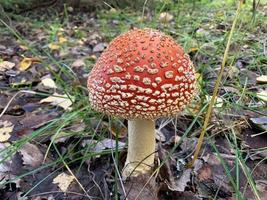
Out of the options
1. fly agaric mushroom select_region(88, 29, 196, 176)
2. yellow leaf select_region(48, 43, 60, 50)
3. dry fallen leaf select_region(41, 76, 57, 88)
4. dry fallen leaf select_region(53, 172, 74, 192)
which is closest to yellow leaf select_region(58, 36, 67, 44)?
yellow leaf select_region(48, 43, 60, 50)

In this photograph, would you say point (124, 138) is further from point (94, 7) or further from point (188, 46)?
point (94, 7)

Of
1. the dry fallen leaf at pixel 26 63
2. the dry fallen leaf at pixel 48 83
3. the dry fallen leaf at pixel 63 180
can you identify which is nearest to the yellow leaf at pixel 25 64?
the dry fallen leaf at pixel 26 63

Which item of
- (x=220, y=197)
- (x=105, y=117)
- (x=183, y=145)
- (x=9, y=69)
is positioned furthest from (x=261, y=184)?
(x=9, y=69)

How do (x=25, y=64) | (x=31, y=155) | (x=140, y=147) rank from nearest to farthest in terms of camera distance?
(x=140, y=147)
(x=31, y=155)
(x=25, y=64)

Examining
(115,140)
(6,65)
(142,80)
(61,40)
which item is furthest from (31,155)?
(61,40)

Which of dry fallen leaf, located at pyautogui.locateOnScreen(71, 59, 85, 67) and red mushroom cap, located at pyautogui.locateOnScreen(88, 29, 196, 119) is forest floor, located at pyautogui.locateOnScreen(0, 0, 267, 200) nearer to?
dry fallen leaf, located at pyautogui.locateOnScreen(71, 59, 85, 67)

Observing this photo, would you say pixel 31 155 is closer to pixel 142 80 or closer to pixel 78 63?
pixel 142 80
